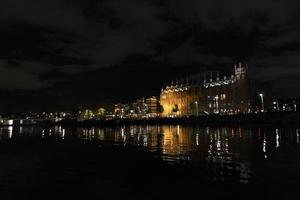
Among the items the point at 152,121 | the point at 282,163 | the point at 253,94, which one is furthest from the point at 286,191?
the point at 253,94

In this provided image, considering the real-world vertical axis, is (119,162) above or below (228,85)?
below

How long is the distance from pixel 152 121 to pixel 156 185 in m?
150

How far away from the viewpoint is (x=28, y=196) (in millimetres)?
17547

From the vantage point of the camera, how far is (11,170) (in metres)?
26.2

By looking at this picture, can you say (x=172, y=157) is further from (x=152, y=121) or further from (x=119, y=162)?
(x=152, y=121)

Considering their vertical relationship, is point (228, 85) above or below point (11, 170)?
above

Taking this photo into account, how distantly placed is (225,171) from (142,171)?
6032 mm

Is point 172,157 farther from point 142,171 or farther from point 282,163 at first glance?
point 282,163

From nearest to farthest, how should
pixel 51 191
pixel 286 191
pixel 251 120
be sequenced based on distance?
pixel 286 191 → pixel 51 191 → pixel 251 120

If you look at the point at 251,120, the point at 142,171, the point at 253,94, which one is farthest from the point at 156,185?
the point at 253,94

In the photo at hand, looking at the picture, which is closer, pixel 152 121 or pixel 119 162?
pixel 119 162

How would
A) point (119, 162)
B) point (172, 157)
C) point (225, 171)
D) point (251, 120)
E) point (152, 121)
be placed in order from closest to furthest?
1. point (225, 171)
2. point (119, 162)
3. point (172, 157)
4. point (251, 120)
5. point (152, 121)

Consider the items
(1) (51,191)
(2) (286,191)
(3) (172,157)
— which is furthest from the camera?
(3) (172,157)

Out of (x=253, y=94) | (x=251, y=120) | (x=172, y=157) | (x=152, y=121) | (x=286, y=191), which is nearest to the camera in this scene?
(x=286, y=191)
